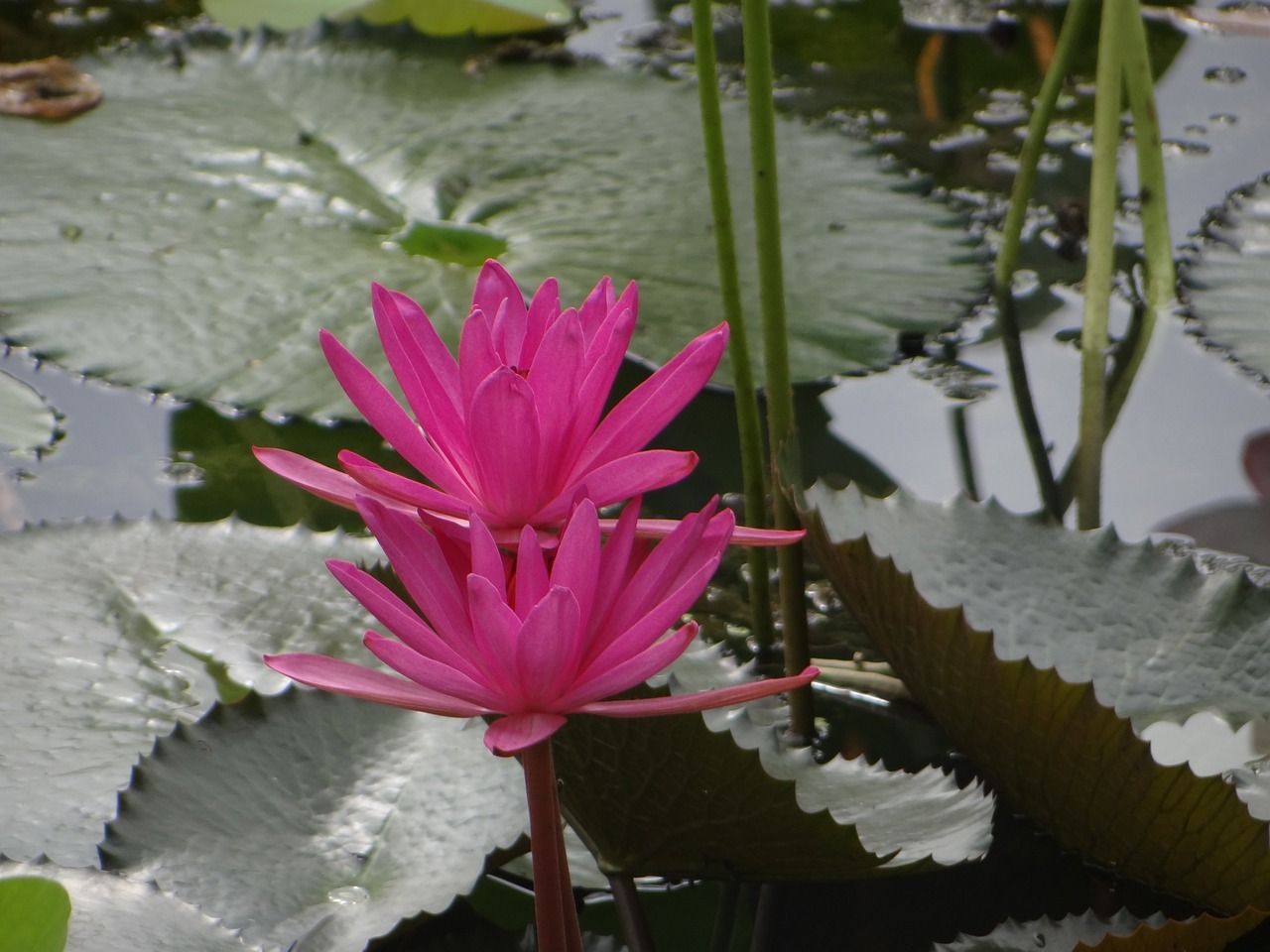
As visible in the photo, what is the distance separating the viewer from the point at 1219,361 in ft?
4.62

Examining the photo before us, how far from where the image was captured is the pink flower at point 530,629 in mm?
399

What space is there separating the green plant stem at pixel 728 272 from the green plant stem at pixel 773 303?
25mm

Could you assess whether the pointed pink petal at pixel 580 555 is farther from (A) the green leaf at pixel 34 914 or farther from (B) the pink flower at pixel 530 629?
(A) the green leaf at pixel 34 914

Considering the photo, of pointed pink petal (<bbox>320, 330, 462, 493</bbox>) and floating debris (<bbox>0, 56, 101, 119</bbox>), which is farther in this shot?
floating debris (<bbox>0, 56, 101, 119</bbox>)

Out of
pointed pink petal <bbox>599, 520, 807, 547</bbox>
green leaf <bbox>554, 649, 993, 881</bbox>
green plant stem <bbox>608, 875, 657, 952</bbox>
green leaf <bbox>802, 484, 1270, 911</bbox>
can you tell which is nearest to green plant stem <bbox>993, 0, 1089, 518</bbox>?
green leaf <bbox>802, 484, 1270, 911</bbox>

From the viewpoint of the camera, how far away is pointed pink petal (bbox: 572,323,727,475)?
45 cm

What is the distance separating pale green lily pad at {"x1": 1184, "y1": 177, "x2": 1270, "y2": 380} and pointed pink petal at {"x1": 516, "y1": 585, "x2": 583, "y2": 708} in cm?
116

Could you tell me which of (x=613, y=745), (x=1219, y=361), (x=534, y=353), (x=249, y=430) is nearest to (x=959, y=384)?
(x=1219, y=361)

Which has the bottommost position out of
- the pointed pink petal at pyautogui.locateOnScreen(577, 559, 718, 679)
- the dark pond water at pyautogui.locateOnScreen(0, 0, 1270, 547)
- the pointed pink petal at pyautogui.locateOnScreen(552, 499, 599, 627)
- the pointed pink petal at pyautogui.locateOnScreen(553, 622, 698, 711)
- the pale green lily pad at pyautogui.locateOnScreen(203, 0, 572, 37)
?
the dark pond water at pyautogui.locateOnScreen(0, 0, 1270, 547)

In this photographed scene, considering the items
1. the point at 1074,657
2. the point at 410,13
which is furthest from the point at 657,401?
the point at 410,13

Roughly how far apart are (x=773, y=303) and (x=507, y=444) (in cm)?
42

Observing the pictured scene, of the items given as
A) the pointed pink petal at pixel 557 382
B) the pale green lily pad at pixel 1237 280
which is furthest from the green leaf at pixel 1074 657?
the pale green lily pad at pixel 1237 280

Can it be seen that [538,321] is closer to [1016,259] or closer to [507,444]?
[507,444]

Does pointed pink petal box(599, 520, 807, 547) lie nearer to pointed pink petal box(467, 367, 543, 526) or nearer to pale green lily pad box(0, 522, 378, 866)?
pointed pink petal box(467, 367, 543, 526)
